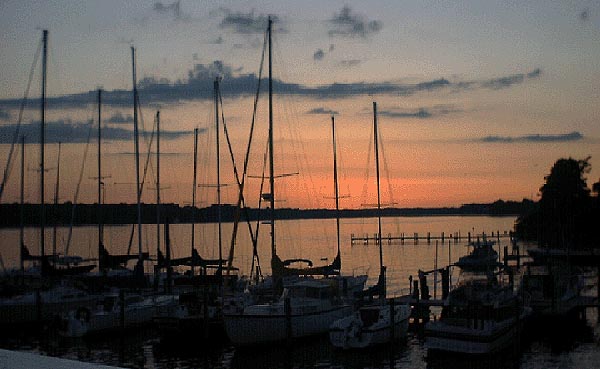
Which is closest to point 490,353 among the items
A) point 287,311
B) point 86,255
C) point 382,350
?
point 382,350

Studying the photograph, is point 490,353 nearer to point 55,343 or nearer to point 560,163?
point 55,343

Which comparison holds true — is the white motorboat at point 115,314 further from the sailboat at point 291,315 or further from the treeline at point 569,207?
the treeline at point 569,207

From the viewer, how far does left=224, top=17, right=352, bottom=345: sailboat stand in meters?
26.5

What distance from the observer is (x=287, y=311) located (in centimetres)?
2625

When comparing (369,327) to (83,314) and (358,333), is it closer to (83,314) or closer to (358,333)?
(358,333)

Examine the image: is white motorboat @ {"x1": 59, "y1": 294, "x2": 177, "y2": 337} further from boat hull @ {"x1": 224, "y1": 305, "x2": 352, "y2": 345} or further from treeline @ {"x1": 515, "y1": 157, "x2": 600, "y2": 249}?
treeline @ {"x1": 515, "y1": 157, "x2": 600, "y2": 249}

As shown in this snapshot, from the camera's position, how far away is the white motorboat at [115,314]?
29188mm

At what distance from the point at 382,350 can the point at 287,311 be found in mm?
4196

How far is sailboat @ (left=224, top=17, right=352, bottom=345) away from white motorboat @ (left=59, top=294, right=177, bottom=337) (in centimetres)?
391

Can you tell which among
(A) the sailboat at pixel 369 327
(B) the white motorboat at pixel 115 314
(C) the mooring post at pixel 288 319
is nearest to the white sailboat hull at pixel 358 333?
(A) the sailboat at pixel 369 327

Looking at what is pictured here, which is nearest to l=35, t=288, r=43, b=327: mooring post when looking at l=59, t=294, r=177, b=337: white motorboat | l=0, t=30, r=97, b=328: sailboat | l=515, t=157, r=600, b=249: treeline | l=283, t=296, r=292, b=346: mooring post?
l=0, t=30, r=97, b=328: sailboat

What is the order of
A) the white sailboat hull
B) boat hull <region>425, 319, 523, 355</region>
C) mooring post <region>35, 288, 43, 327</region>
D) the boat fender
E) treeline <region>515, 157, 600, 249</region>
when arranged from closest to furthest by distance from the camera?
1. boat hull <region>425, 319, 523, 355</region>
2. the white sailboat hull
3. the boat fender
4. mooring post <region>35, 288, 43, 327</region>
5. treeline <region>515, 157, 600, 249</region>

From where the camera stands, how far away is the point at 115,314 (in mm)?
30484

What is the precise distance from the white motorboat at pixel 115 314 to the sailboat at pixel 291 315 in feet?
12.8
